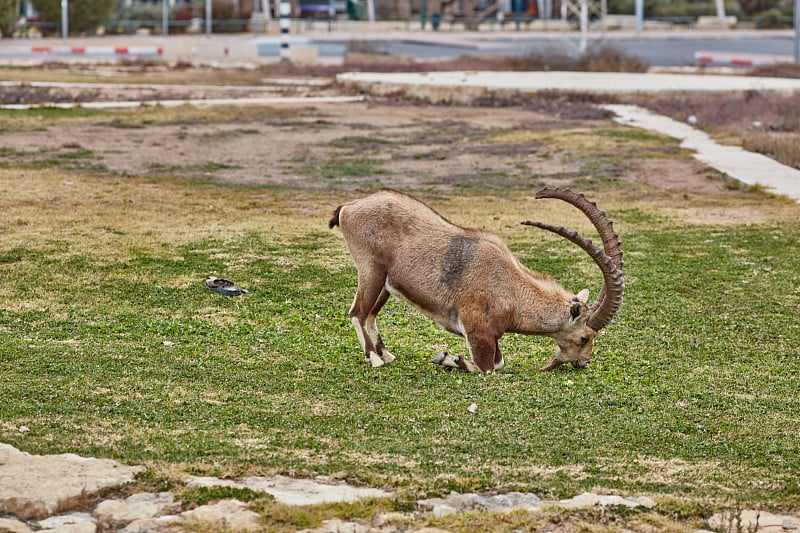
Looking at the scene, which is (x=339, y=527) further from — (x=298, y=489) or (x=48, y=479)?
(x=48, y=479)

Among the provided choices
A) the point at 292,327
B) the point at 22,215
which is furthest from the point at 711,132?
the point at 292,327

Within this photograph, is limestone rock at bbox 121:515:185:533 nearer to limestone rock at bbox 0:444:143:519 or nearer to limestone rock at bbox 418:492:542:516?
limestone rock at bbox 0:444:143:519

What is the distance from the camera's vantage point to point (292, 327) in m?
10.0

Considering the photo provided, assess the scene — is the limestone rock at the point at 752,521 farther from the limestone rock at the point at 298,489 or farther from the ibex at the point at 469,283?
the ibex at the point at 469,283

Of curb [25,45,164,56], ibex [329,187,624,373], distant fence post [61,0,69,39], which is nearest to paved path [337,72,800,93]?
curb [25,45,164,56]

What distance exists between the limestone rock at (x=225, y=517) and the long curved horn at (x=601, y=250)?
11.9 ft

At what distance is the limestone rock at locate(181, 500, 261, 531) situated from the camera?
5398 mm

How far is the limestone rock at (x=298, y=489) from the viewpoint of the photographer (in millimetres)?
5840

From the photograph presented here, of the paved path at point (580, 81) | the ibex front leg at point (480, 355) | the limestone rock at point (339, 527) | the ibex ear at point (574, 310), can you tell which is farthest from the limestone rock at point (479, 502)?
the paved path at point (580, 81)

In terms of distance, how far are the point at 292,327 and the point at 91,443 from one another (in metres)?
3.53

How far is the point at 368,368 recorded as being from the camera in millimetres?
8703

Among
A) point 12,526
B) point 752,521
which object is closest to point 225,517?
point 12,526

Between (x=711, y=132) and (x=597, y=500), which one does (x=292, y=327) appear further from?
(x=711, y=132)

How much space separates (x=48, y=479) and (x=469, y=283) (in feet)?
12.3
